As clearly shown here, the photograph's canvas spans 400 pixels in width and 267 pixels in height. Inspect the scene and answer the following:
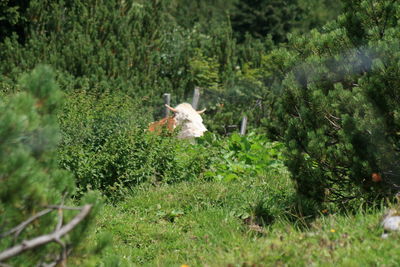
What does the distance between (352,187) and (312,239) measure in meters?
1.40

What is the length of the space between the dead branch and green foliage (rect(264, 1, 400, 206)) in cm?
259

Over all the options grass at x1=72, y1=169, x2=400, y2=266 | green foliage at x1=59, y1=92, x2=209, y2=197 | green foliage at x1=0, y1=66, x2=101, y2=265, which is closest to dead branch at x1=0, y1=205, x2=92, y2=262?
green foliage at x1=0, y1=66, x2=101, y2=265

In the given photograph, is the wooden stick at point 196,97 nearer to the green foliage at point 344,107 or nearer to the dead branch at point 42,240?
the green foliage at point 344,107

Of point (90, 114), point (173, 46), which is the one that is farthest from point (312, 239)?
point (173, 46)

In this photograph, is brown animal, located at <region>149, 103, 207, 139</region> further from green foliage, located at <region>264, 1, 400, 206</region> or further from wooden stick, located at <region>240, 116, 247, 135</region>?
green foliage, located at <region>264, 1, 400, 206</region>

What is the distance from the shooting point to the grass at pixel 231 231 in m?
3.59

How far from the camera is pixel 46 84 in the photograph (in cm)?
308

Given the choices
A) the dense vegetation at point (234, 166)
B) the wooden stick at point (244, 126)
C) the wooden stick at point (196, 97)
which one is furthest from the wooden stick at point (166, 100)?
the wooden stick at point (244, 126)

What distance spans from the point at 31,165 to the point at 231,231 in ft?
7.97

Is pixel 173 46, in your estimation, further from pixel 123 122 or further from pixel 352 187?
pixel 352 187

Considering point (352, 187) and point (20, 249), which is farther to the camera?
point (352, 187)

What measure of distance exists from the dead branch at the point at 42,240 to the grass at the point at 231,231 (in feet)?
1.60

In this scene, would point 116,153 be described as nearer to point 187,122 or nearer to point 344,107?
point 344,107

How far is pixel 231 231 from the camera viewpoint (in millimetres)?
5027
